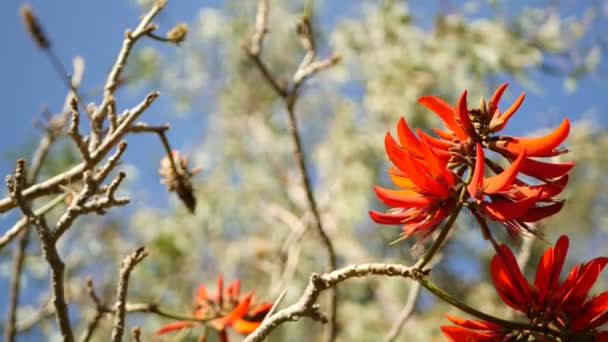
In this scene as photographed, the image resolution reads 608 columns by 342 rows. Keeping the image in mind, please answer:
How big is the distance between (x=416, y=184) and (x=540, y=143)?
153 mm

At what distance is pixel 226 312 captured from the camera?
51.3 inches

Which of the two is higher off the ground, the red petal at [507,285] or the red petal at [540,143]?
the red petal at [540,143]

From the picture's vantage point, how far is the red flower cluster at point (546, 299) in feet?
2.55

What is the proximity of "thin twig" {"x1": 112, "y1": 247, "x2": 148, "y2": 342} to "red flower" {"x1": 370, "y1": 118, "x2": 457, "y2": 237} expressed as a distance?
0.33 metres

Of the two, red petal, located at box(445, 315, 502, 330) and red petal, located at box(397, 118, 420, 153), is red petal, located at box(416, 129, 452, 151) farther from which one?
red petal, located at box(445, 315, 502, 330)

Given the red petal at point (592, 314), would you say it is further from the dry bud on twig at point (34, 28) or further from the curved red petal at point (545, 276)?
the dry bud on twig at point (34, 28)

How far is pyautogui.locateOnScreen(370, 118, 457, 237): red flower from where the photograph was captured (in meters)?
0.75

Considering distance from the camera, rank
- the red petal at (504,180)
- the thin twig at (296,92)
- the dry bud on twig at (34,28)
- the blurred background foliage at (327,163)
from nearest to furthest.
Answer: the red petal at (504,180) < the dry bud on twig at (34,28) < the thin twig at (296,92) < the blurred background foliage at (327,163)

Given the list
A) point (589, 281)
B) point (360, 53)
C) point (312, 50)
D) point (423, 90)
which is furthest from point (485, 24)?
point (589, 281)

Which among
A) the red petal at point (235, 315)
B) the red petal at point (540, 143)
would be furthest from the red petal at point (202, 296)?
the red petal at point (540, 143)

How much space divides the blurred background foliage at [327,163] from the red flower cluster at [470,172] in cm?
205

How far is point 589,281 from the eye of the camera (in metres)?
0.79

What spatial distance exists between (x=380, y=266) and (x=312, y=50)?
937 mm

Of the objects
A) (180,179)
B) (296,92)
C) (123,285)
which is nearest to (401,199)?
(123,285)
